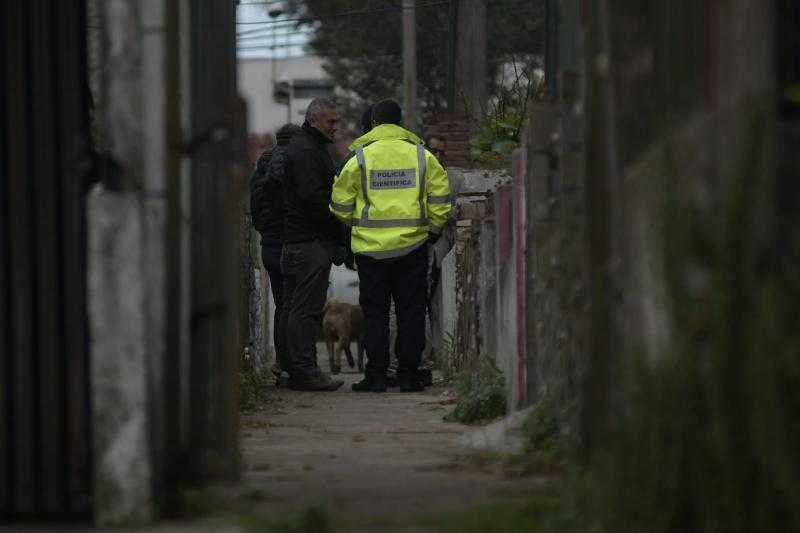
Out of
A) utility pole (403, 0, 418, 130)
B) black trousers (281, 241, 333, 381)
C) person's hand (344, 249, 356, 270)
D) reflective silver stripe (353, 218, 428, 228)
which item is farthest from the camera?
utility pole (403, 0, 418, 130)

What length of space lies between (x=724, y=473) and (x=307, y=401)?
7.71 m

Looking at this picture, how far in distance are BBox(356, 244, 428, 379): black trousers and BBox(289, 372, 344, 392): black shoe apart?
370 mm

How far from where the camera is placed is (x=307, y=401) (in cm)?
1153

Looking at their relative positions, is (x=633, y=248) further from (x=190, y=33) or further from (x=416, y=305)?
(x=416, y=305)

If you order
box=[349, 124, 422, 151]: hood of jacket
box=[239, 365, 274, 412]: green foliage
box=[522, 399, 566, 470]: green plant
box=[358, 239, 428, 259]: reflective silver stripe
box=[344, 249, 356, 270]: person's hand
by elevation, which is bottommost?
box=[239, 365, 274, 412]: green foliage

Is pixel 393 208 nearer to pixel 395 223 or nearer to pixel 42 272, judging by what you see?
pixel 395 223

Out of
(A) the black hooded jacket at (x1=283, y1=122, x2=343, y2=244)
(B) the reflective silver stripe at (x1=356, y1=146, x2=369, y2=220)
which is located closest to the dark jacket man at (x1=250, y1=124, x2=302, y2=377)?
(A) the black hooded jacket at (x1=283, y1=122, x2=343, y2=244)

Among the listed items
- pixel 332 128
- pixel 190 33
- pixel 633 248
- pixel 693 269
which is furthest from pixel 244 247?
pixel 693 269

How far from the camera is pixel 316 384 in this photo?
1262cm

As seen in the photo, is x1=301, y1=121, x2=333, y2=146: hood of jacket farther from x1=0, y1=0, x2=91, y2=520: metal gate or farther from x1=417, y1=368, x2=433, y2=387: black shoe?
x1=0, y1=0, x2=91, y2=520: metal gate

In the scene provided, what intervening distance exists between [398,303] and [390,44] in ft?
87.9

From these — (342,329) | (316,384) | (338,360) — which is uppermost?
(316,384)

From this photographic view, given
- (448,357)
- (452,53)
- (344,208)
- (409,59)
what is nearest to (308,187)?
(344,208)

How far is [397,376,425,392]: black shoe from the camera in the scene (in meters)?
12.4
